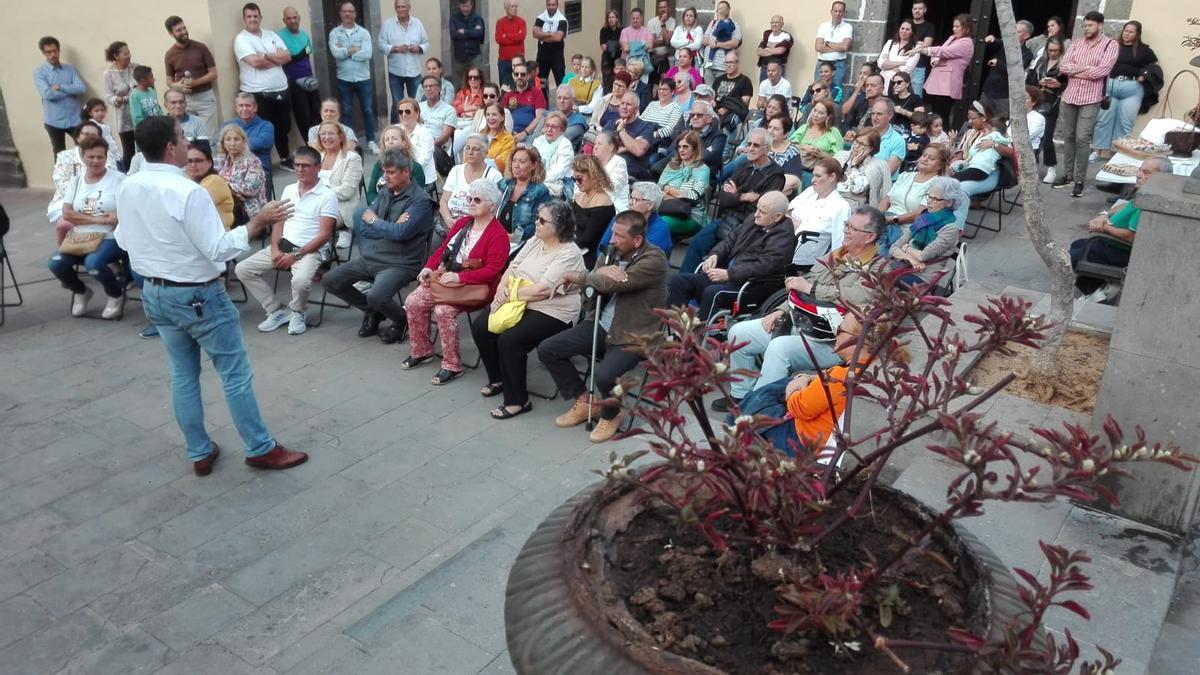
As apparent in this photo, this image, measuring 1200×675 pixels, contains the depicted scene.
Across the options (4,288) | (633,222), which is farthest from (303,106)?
(633,222)

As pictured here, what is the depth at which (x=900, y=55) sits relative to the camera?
12211mm

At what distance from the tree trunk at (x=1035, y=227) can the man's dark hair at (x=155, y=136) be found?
4.05m

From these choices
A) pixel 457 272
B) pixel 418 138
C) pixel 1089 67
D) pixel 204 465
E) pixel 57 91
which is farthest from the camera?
pixel 57 91

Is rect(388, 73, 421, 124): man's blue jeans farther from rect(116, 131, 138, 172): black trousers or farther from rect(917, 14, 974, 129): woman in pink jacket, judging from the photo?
rect(917, 14, 974, 129): woman in pink jacket

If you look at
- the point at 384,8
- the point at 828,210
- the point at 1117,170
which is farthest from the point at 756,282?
the point at 384,8

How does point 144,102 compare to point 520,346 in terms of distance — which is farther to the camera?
point 144,102

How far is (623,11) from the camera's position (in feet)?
58.5

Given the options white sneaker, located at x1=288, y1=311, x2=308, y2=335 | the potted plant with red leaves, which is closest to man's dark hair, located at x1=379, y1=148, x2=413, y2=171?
white sneaker, located at x1=288, y1=311, x2=308, y2=335

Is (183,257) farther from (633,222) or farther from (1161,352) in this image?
(1161,352)

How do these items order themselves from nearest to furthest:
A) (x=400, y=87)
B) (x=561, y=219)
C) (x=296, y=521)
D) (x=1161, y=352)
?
(x=1161, y=352) → (x=296, y=521) → (x=561, y=219) → (x=400, y=87)

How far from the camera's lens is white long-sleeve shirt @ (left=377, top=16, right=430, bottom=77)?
13.2m

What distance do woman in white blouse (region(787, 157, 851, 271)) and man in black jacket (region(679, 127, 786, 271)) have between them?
63 centimetres

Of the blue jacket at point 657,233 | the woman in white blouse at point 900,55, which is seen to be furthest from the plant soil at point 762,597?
the woman in white blouse at point 900,55

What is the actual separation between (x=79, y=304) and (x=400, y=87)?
6.55 m
